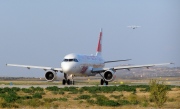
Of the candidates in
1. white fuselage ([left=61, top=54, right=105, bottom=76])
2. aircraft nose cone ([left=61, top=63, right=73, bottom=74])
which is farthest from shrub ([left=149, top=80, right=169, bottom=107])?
white fuselage ([left=61, top=54, right=105, bottom=76])

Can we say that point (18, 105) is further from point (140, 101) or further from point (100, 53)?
point (100, 53)

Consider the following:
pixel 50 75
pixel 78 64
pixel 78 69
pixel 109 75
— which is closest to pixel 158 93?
pixel 78 64

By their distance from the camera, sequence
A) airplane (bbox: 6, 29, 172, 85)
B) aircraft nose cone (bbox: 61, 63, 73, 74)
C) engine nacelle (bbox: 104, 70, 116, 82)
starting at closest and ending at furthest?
aircraft nose cone (bbox: 61, 63, 73, 74), airplane (bbox: 6, 29, 172, 85), engine nacelle (bbox: 104, 70, 116, 82)

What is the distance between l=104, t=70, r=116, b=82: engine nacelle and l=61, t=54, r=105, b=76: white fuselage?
9.02 feet

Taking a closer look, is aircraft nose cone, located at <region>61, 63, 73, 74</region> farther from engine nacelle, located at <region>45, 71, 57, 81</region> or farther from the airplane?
engine nacelle, located at <region>45, 71, 57, 81</region>

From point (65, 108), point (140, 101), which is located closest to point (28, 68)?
point (140, 101)

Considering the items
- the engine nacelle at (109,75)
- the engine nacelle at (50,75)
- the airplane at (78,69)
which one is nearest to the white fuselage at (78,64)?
the airplane at (78,69)

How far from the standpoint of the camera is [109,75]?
6800cm

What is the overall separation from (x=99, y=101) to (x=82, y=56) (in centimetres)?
3344

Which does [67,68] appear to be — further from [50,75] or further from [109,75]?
[109,75]

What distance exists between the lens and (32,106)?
33.2 metres

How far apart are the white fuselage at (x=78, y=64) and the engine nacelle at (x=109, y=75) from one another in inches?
108

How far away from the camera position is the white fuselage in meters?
65.8

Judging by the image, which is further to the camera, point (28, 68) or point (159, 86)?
point (28, 68)
